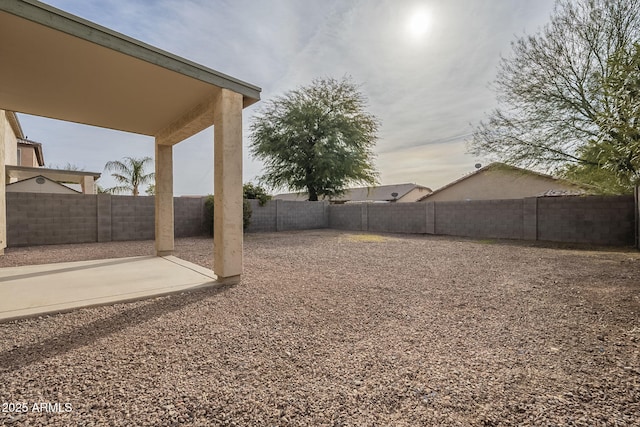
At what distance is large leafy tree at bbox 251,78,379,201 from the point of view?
17.5 m

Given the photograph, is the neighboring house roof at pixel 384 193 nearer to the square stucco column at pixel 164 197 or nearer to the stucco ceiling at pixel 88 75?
the square stucco column at pixel 164 197

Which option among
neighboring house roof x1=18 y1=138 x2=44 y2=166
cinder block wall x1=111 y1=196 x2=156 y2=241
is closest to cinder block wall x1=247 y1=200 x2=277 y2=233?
cinder block wall x1=111 y1=196 x2=156 y2=241

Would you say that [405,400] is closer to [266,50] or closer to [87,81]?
[87,81]

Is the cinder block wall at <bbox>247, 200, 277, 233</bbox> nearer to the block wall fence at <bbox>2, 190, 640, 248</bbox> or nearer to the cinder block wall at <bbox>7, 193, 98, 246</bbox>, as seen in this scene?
the block wall fence at <bbox>2, 190, 640, 248</bbox>

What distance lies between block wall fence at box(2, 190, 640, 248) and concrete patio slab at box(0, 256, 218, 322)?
455cm

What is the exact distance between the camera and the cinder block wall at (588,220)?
349 inches

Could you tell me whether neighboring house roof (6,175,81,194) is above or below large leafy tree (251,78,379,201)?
below

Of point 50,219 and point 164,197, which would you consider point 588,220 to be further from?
point 50,219

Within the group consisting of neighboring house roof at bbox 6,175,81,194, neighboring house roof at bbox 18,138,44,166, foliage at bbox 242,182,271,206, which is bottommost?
foliage at bbox 242,182,271,206

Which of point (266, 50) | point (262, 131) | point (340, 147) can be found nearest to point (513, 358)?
point (266, 50)

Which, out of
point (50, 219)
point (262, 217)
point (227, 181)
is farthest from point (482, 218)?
Result: point (50, 219)

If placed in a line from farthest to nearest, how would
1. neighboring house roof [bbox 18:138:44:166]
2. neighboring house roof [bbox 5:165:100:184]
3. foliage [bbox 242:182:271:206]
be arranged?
neighboring house roof [bbox 18:138:44:166]
foliage [bbox 242:182:271:206]
neighboring house roof [bbox 5:165:100:184]

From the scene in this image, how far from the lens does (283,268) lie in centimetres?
558

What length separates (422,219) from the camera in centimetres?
1344
